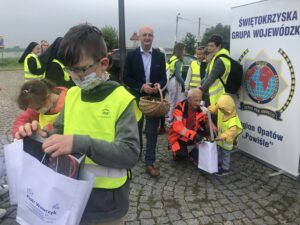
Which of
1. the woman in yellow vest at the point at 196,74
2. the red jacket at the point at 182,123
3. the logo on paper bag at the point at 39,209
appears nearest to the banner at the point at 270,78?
the red jacket at the point at 182,123

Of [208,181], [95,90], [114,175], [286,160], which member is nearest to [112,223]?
[114,175]

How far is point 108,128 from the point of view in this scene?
5.33 ft

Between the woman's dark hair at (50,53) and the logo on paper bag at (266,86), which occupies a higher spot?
the woman's dark hair at (50,53)

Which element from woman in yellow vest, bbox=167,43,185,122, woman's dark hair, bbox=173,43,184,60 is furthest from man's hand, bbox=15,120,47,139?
woman's dark hair, bbox=173,43,184,60

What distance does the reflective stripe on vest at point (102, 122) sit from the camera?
1628 millimetres

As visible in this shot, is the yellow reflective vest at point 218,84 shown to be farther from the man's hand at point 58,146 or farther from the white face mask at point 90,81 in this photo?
the man's hand at point 58,146

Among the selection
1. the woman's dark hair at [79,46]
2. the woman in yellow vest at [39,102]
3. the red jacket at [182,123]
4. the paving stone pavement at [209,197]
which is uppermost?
the woman's dark hair at [79,46]

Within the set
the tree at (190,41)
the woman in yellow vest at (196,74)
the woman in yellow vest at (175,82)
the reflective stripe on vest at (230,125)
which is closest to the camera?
the reflective stripe on vest at (230,125)

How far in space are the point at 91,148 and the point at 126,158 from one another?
0.18 m

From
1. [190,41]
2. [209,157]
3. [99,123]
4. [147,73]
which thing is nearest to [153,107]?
[147,73]

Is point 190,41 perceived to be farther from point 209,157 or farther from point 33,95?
point 33,95

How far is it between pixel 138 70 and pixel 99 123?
11.0 feet

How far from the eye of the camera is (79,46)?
5.10 feet

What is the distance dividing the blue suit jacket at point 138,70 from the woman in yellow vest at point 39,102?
1961 mm
